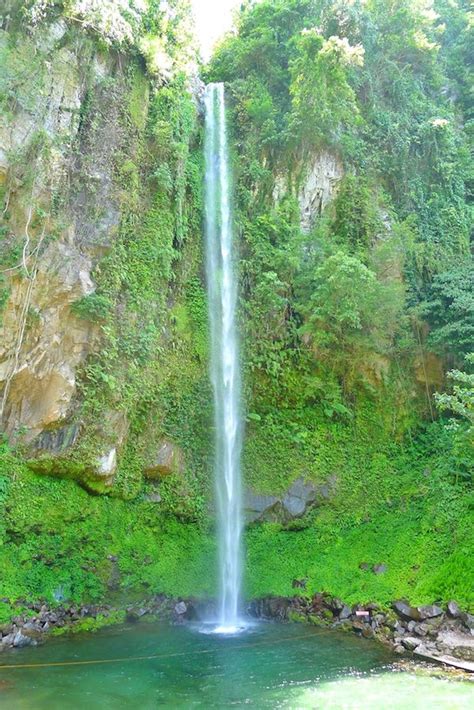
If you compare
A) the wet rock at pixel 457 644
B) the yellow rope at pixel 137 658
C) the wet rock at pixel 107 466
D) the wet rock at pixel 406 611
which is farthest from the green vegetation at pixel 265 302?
the yellow rope at pixel 137 658

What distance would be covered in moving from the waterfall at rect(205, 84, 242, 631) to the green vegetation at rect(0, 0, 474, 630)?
307 mm

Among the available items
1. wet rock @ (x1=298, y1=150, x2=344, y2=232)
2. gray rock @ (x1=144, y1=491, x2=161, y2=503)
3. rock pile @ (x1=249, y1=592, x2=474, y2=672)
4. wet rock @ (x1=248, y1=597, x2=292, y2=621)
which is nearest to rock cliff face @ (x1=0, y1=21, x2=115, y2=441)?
gray rock @ (x1=144, y1=491, x2=161, y2=503)

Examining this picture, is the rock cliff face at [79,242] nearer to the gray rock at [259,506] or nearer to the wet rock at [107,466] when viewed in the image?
the wet rock at [107,466]

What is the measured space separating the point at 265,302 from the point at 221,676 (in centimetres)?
803

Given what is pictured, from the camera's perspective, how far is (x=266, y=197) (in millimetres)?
14094

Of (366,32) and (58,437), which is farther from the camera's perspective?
(366,32)

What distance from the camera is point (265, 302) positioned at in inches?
498

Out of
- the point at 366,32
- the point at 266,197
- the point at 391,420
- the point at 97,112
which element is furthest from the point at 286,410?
the point at 366,32

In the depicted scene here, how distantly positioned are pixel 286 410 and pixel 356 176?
6977mm

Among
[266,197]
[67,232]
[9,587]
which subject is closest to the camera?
[9,587]

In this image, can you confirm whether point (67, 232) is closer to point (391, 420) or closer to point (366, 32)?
point (391, 420)

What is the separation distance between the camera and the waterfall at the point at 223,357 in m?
10.9

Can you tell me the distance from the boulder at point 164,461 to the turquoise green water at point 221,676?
3143 millimetres

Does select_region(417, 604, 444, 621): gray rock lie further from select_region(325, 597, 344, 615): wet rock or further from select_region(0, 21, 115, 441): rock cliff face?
select_region(0, 21, 115, 441): rock cliff face
